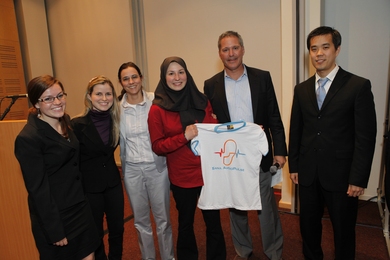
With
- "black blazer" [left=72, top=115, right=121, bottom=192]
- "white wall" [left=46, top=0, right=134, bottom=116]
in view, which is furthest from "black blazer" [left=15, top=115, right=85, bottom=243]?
"white wall" [left=46, top=0, right=134, bottom=116]

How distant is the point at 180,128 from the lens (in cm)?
206

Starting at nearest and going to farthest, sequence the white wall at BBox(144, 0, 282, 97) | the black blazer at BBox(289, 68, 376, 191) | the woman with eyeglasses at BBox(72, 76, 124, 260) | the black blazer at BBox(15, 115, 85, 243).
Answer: the black blazer at BBox(15, 115, 85, 243) → the black blazer at BBox(289, 68, 376, 191) → the woman with eyeglasses at BBox(72, 76, 124, 260) → the white wall at BBox(144, 0, 282, 97)

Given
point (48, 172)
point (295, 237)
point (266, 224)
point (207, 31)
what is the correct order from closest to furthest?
point (48, 172)
point (266, 224)
point (295, 237)
point (207, 31)

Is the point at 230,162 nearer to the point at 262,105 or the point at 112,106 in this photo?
the point at 262,105

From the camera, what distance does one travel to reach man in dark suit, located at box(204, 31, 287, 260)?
7.23ft

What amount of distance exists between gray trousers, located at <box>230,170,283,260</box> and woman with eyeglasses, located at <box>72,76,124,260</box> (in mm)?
1057

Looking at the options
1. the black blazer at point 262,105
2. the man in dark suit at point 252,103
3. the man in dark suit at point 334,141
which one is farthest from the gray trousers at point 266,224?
the man in dark suit at point 334,141

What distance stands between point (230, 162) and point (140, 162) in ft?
2.39

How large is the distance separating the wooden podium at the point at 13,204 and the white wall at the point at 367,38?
3.53 m

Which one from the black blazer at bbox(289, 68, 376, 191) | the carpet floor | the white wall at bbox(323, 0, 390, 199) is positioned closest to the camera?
the black blazer at bbox(289, 68, 376, 191)

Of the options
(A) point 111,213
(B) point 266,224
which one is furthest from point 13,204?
(B) point 266,224

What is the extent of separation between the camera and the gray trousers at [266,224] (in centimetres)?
233

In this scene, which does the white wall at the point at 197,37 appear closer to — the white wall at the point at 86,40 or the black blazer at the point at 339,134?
the white wall at the point at 86,40

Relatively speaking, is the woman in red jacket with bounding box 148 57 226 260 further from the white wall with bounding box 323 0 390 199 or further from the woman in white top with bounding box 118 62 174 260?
the white wall with bounding box 323 0 390 199
